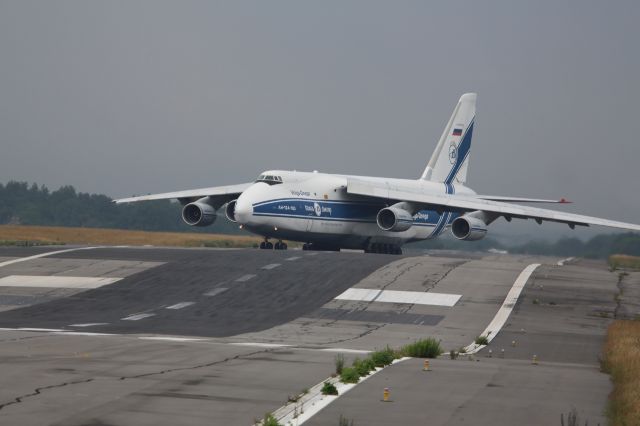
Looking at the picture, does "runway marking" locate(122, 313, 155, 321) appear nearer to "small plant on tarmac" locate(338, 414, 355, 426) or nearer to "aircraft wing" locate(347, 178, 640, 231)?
"small plant on tarmac" locate(338, 414, 355, 426)

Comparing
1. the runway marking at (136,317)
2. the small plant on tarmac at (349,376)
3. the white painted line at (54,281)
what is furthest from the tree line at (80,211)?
the small plant on tarmac at (349,376)

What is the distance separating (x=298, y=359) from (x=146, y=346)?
3.16 metres

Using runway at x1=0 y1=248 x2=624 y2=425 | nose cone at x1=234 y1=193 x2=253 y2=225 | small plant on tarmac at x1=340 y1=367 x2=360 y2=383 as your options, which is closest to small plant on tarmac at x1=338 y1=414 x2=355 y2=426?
runway at x1=0 y1=248 x2=624 y2=425

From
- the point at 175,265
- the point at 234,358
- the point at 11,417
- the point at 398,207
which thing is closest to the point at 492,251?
the point at 398,207

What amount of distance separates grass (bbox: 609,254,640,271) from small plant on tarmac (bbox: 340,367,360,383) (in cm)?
4222

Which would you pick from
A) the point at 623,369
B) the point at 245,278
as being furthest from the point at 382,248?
the point at 623,369

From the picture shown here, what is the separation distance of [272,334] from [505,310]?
8676mm

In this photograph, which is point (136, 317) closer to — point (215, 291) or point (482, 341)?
point (215, 291)

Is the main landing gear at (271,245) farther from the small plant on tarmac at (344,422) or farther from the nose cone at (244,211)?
the small plant on tarmac at (344,422)

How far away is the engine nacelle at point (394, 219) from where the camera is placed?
4941 cm

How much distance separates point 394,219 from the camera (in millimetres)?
49406

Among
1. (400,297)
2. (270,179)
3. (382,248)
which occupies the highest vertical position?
(270,179)

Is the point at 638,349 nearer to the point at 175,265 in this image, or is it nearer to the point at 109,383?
the point at 109,383

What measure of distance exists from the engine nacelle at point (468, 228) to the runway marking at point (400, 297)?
520 inches
